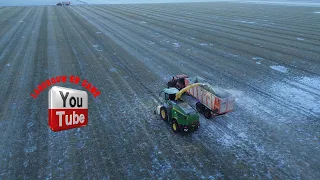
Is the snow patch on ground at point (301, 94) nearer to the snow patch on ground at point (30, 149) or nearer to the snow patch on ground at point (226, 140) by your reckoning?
the snow patch on ground at point (226, 140)

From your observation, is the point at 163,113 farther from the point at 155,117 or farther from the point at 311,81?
the point at 311,81

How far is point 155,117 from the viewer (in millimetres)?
11578

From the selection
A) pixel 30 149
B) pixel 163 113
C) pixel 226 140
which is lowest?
pixel 30 149

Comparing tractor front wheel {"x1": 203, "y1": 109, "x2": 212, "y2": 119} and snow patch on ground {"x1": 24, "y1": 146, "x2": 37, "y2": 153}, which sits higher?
tractor front wheel {"x1": 203, "y1": 109, "x2": 212, "y2": 119}

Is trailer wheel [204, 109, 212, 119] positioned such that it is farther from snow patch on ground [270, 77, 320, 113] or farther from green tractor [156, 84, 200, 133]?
snow patch on ground [270, 77, 320, 113]

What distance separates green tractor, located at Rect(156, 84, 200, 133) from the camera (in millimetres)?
9695

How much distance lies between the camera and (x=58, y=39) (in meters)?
27.2

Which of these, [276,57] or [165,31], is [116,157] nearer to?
[276,57]

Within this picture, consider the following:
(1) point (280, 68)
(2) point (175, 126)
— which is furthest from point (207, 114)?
(1) point (280, 68)
